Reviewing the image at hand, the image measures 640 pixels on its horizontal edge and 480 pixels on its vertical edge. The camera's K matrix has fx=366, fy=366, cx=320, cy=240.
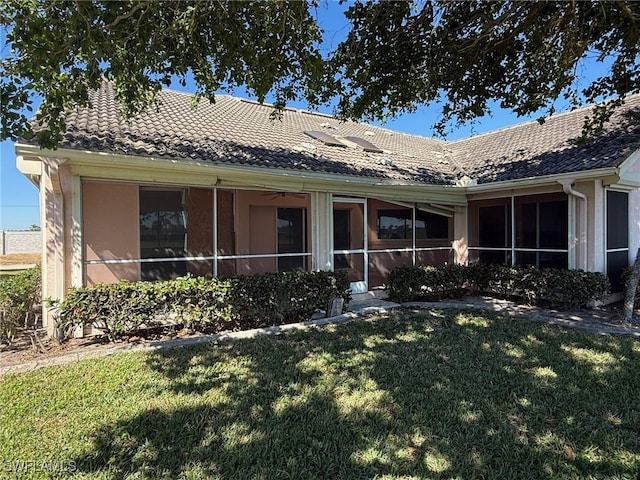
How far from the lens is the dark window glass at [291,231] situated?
11523 mm

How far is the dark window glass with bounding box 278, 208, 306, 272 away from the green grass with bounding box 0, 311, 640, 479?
18.0 feet

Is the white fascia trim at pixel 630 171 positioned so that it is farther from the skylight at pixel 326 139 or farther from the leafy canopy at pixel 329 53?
the skylight at pixel 326 139

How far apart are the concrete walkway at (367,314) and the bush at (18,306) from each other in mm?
1606

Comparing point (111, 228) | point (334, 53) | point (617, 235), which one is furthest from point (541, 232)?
point (111, 228)

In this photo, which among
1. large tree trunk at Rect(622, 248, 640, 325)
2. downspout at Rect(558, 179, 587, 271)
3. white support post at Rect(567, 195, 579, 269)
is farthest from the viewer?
white support post at Rect(567, 195, 579, 269)

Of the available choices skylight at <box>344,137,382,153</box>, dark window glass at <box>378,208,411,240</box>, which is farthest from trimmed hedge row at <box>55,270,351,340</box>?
skylight at <box>344,137,382,153</box>

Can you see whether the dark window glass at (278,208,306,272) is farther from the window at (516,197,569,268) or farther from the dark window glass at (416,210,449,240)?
the window at (516,197,569,268)

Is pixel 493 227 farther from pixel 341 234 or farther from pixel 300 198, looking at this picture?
pixel 300 198

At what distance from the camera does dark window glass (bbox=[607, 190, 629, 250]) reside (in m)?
9.46

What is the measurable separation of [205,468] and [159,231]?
731 cm

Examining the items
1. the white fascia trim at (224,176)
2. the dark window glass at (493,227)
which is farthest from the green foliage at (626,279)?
the white fascia trim at (224,176)

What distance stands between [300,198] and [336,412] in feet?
26.1

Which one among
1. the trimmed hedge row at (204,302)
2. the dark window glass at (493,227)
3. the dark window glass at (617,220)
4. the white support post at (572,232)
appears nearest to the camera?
the trimmed hedge row at (204,302)

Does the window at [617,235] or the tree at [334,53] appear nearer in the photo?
the tree at [334,53]
